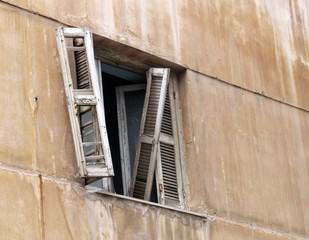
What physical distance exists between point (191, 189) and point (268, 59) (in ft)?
8.56

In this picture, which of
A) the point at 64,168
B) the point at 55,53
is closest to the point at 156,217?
the point at 64,168

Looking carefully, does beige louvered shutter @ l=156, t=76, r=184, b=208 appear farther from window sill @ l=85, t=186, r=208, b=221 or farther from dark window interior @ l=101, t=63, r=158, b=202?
dark window interior @ l=101, t=63, r=158, b=202

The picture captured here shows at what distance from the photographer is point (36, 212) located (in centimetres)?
902

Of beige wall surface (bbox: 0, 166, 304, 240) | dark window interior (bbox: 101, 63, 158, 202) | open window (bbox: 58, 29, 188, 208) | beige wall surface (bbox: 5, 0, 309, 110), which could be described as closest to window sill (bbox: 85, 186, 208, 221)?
beige wall surface (bbox: 0, 166, 304, 240)

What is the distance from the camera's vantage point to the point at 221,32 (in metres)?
12.0

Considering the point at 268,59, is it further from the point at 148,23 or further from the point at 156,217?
the point at 156,217

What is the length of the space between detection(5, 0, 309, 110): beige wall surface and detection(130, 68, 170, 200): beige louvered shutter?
0.47 m

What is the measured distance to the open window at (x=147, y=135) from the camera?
10.6 meters

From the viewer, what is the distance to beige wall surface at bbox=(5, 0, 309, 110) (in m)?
10.5

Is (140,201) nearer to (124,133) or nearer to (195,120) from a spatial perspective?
(124,133)

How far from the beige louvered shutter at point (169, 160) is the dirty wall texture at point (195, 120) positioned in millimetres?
148

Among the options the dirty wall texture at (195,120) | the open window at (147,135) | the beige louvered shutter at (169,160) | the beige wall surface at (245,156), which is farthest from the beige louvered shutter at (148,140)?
the beige wall surface at (245,156)

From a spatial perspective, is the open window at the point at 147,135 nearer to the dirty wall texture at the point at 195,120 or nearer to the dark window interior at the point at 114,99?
the dark window interior at the point at 114,99

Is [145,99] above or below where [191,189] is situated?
above
